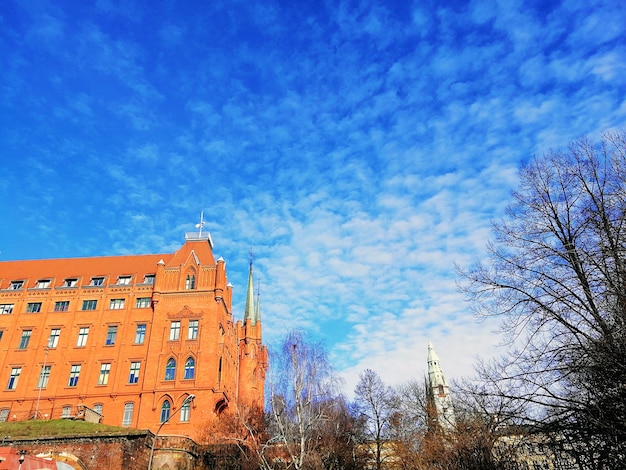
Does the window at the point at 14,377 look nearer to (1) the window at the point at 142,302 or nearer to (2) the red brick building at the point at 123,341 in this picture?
(2) the red brick building at the point at 123,341

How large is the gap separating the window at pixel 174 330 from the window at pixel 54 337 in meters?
10.8

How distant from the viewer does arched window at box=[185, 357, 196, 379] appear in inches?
1502

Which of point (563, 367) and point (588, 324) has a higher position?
point (588, 324)

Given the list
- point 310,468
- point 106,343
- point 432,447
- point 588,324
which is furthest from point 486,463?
point 106,343

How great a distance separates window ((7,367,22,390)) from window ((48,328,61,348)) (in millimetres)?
3136

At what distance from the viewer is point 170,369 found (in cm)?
3859

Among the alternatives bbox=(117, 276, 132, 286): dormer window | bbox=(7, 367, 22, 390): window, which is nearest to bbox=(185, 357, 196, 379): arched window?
bbox=(117, 276, 132, 286): dormer window

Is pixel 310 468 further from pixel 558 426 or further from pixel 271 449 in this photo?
pixel 558 426

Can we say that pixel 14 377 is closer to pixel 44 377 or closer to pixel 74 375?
pixel 44 377

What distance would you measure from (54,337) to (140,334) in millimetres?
8200

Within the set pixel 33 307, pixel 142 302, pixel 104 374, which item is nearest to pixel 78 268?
pixel 33 307

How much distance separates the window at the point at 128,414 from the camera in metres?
37.1

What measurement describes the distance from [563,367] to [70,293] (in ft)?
148

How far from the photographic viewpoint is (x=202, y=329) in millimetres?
39750
